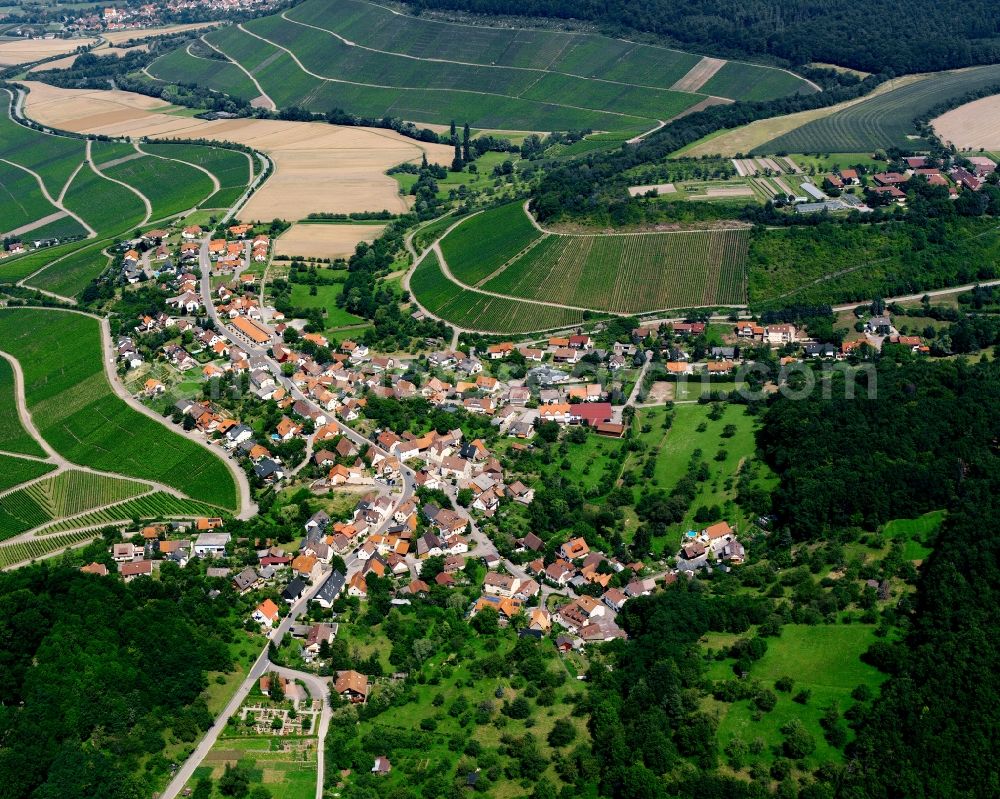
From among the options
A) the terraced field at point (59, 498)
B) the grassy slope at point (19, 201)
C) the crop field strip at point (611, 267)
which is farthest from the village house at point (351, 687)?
the grassy slope at point (19, 201)

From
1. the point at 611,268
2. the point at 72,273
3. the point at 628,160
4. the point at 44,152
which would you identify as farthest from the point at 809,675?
the point at 44,152

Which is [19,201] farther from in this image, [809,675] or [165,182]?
[809,675]

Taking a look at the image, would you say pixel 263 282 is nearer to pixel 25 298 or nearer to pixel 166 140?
pixel 25 298

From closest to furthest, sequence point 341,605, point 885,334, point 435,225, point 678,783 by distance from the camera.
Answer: point 678,783 → point 341,605 → point 885,334 → point 435,225

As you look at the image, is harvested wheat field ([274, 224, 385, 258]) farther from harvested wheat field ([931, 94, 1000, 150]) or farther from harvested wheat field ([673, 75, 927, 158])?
harvested wheat field ([931, 94, 1000, 150])

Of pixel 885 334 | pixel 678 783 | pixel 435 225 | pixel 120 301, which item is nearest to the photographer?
pixel 678 783

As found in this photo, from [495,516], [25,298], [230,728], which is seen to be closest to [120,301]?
[25,298]

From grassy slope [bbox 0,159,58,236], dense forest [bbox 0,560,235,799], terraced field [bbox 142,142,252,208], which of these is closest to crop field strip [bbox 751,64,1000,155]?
terraced field [bbox 142,142,252,208]

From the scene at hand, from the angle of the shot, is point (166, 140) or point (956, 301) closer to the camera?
point (956, 301)
